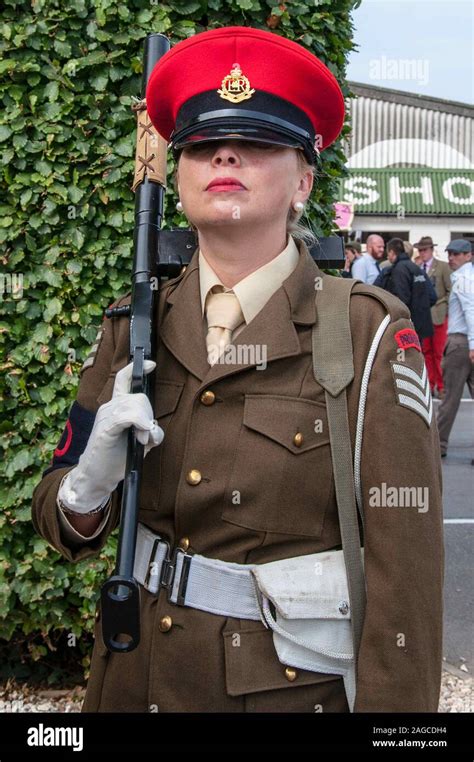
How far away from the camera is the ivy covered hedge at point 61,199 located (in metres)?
3.53

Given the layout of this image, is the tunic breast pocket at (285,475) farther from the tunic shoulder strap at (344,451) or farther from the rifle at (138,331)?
the rifle at (138,331)

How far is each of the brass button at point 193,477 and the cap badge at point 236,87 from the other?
0.78 m

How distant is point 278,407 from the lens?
1.91 m

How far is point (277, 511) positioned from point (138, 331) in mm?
479

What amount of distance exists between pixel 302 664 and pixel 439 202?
27.0 m

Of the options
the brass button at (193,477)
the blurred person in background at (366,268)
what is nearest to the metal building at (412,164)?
the blurred person in background at (366,268)

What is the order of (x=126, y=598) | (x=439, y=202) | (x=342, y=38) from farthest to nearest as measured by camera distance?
(x=439, y=202), (x=342, y=38), (x=126, y=598)

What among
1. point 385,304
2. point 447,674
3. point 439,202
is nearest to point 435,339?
point 447,674

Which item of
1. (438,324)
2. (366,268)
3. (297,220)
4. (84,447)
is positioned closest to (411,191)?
(366,268)

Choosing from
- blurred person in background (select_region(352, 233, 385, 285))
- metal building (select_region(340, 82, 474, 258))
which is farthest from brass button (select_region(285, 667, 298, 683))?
metal building (select_region(340, 82, 474, 258))

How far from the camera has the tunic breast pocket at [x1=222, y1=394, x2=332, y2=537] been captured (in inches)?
73.3

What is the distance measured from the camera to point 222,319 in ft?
6.72

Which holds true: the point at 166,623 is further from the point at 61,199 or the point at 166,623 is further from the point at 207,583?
the point at 61,199

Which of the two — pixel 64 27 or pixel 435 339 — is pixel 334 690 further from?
pixel 435 339
